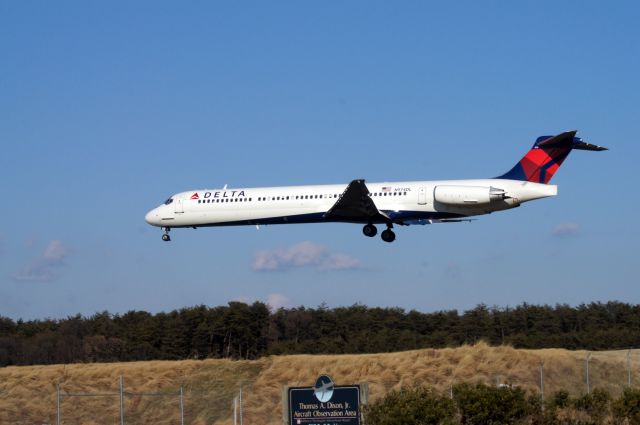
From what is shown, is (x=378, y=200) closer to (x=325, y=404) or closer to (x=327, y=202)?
(x=327, y=202)

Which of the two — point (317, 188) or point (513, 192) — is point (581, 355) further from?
point (317, 188)

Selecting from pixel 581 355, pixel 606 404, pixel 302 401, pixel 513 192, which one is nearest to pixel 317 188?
pixel 513 192

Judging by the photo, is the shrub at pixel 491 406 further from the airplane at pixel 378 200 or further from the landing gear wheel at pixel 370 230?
the landing gear wheel at pixel 370 230

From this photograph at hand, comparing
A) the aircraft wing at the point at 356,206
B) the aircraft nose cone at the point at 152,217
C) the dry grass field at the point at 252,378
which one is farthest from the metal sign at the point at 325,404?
the aircraft nose cone at the point at 152,217

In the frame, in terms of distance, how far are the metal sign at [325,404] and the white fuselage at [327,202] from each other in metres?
22.2

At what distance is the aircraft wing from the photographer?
134 feet

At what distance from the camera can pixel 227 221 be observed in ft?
148

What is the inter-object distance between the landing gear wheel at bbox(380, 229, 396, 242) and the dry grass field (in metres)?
7.21

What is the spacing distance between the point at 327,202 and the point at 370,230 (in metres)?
2.27

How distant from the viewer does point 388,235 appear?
143 feet

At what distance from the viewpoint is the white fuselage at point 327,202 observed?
130ft

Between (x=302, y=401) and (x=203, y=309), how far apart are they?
4246 centimetres

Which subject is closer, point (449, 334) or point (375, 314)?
point (449, 334)

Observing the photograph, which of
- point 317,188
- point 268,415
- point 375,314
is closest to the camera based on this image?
point 268,415
